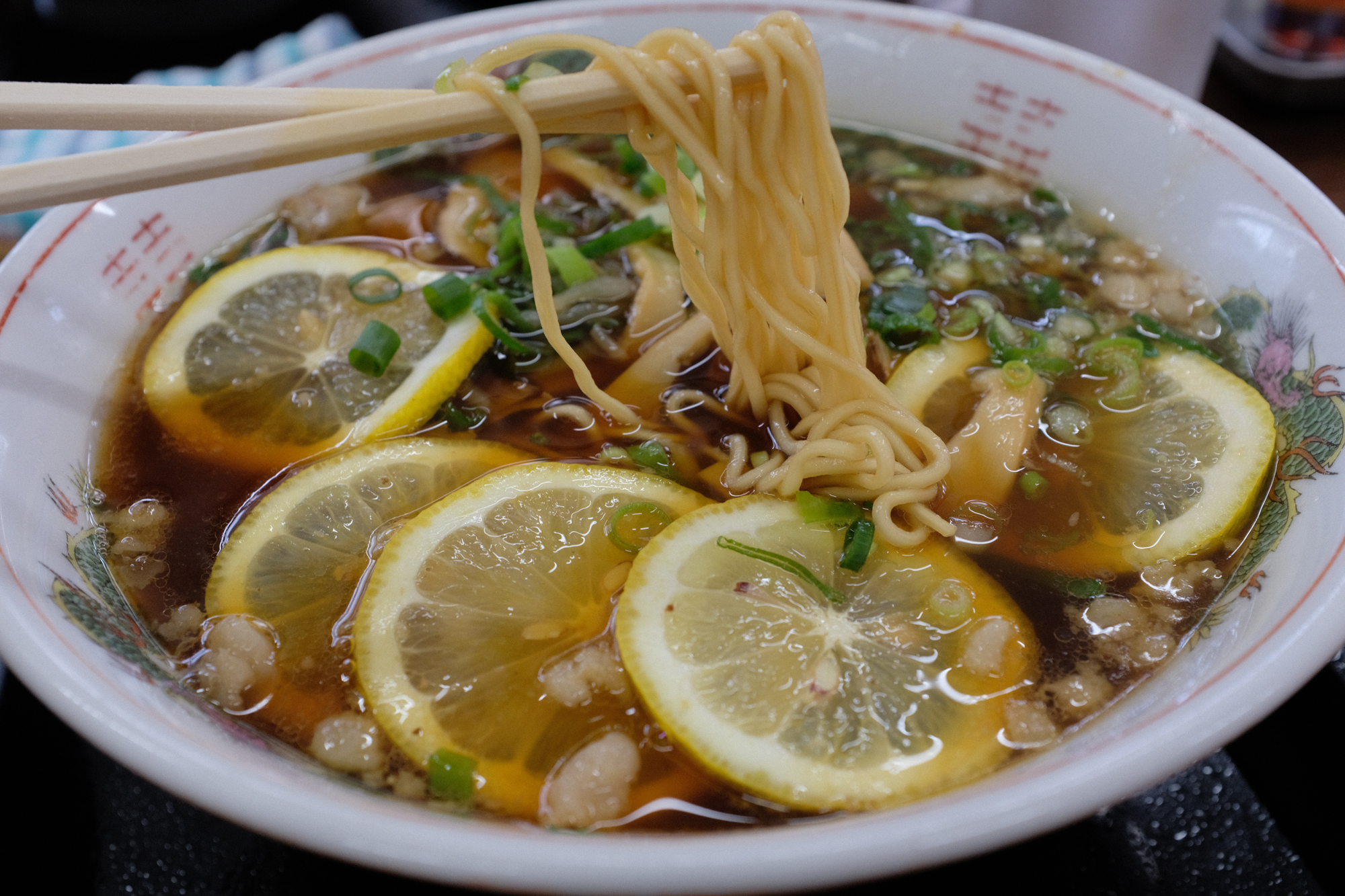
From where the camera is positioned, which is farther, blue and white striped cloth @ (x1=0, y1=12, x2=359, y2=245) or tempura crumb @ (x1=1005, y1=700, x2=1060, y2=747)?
blue and white striped cloth @ (x1=0, y1=12, x2=359, y2=245)

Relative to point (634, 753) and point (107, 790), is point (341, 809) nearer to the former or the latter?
point (634, 753)

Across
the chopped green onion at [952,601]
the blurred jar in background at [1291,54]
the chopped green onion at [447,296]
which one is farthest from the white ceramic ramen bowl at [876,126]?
the blurred jar in background at [1291,54]

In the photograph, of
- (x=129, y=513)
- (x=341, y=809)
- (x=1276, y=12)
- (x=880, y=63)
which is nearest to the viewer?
(x=341, y=809)

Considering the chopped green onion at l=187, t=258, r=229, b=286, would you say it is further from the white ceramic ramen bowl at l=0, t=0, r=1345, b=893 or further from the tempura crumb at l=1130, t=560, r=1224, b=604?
the tempura crumb at l=1130, t=560, r=1224, b=604

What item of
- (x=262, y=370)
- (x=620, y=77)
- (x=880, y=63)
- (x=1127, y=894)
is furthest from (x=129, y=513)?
(x=880, y=63)

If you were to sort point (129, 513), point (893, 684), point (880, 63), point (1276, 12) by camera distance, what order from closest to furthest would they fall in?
point (893, 684) → point (129, 513) → point (880, 63) → point (1276, 12)

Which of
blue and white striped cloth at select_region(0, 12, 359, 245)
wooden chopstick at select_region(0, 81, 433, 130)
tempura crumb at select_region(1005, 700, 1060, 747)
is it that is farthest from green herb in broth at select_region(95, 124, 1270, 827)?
blue and white striped cloth at select_region(0, 12, 359, 245)

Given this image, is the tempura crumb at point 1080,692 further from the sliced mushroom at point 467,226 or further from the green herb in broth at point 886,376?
the sliced mushroom at point 467,226
